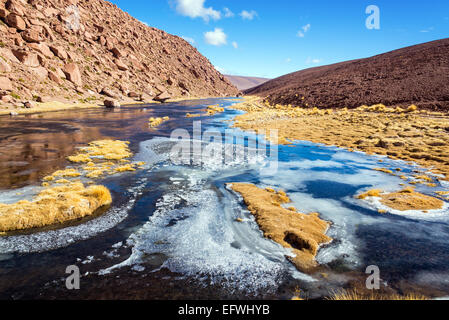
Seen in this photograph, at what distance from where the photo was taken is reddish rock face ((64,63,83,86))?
55.2 m

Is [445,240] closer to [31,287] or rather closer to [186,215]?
[186,215]

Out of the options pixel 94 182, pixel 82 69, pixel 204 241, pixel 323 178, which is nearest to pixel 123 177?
pixel 94 182

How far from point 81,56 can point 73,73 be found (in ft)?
50.4

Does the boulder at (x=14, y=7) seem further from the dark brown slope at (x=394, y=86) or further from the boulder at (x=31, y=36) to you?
the dark brown slope at (x=394, y=86)

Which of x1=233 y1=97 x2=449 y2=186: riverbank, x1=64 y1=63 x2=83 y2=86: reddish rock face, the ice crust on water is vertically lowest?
the ice crust on water

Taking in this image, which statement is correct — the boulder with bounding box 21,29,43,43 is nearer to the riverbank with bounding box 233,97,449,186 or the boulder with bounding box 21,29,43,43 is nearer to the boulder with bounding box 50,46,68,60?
the boulder with bounding box 50,46,68,60

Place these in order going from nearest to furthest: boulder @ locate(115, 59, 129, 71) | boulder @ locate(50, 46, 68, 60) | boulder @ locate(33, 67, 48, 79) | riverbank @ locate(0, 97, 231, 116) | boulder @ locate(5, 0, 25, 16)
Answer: riverbank @ locate(0, 97, 231, 116), boulder @ locate(33, 67, 48, 79), boulder @ locate(5, 0, 25, 16), boulder @ locate(50, 46, 68, 60), boulder @ locate(115, 59, 129, 71)

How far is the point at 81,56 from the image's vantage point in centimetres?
6769

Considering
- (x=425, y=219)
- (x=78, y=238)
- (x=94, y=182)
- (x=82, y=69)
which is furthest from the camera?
(x=82, y=69)

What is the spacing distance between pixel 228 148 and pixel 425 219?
14826 mm

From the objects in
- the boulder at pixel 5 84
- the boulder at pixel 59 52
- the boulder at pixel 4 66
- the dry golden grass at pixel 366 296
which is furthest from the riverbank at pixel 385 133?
the boulder at pixel 59 52

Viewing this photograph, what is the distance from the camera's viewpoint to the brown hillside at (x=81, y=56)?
4678 centimetres

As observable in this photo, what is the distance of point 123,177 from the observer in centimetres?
1398

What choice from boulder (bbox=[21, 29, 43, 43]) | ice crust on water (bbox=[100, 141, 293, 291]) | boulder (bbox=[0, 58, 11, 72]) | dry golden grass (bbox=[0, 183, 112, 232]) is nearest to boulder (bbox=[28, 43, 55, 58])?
boulder (bbox=[21, 29, 43, 43])
